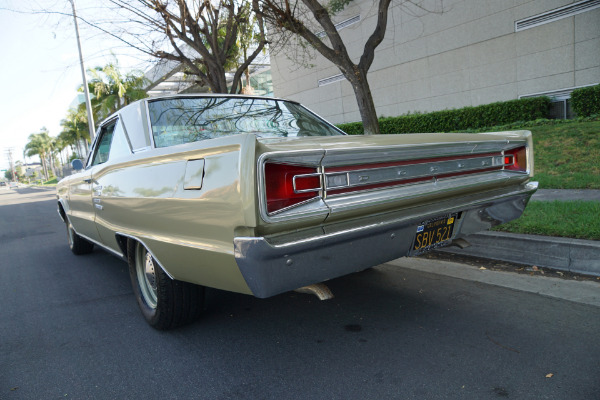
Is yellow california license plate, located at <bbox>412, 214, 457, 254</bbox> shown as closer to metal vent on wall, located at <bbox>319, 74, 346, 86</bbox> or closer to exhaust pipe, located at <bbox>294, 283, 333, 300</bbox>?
exhaust pipe, located at <bbox>294, 283, 333, 300</bbox>

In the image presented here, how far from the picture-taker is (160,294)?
2.96m

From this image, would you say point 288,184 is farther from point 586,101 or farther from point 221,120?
point 586,101

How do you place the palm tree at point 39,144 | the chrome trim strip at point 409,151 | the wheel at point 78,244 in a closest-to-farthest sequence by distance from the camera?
1. the chrome trim strip at point 409,151
2. the wheel at point 78,244
3. the palm tree at point 39,144

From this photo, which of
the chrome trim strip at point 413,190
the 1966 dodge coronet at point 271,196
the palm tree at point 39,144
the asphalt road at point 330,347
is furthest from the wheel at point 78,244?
the palm tree at point 39,144

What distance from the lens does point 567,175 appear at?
22.4 feet

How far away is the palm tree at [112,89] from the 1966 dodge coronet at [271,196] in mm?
27003

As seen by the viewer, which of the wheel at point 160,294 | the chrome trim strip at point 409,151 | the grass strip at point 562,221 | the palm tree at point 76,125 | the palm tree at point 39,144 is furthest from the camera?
the palm tree at point 39,144

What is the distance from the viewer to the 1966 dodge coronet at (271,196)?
2.05 metres

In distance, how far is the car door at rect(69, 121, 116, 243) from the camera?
162 inches

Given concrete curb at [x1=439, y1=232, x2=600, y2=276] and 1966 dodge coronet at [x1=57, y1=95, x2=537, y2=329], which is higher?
1966 dodge coronet at [x1=57, y1=95, x2=537, y2=329]

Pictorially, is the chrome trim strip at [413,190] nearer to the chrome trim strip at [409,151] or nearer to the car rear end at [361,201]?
the car rear end at [361,201]

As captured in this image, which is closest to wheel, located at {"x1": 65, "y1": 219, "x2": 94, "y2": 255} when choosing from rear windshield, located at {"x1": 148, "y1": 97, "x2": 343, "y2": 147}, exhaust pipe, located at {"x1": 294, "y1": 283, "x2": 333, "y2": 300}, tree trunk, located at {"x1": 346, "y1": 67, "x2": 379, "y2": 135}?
rear windshield, located at {"x1": 148, "y1": 97, "x2": 343, "y2": 147}

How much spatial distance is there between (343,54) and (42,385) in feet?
20.4

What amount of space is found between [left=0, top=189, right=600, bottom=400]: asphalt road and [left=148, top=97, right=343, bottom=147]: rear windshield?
4.61ft
